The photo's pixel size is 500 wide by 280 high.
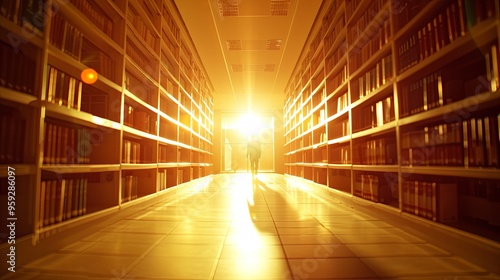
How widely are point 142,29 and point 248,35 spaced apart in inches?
99.5

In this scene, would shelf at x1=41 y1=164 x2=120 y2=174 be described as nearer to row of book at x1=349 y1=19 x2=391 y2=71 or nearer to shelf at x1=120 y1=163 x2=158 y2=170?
shelf at x1=120 y1=163 x2=158 y2=170

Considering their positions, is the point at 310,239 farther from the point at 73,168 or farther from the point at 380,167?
the point at 73,168

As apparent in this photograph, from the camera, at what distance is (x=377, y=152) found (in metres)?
2.44

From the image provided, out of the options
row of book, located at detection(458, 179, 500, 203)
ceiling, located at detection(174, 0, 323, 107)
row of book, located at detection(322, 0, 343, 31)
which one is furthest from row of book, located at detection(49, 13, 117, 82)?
row of book, located at detection(322, 0, 343, 31)

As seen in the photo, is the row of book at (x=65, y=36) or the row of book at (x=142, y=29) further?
the row of book at (x=142, y=29)

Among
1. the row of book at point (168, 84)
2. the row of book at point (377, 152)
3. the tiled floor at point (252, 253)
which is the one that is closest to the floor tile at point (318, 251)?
the tiled floor at point (252, 253)

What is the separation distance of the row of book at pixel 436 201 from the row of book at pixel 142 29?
125 inches

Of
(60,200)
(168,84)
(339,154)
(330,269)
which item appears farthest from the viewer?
(168,84)

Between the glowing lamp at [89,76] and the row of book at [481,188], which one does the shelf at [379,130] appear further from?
the glowing lamp at [89,76]

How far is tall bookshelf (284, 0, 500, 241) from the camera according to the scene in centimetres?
135

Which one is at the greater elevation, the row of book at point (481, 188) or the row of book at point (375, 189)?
the row of book at point (481, 188)

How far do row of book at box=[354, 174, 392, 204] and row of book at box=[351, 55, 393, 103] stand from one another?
90 centimetres

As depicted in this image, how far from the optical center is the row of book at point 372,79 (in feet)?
7.39


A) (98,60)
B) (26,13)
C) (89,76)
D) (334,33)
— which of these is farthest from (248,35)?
(26,13)
